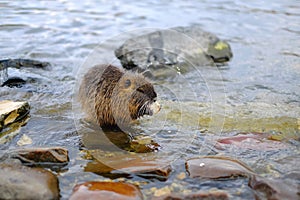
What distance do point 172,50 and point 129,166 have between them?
14.1ft

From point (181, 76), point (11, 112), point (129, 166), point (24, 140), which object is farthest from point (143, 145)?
point (181, 76)

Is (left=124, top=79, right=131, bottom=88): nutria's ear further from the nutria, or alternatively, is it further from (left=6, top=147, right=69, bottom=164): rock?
(left=6, top=147, right=69, bottom=164): rock

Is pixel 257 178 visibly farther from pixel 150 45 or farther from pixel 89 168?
pixel 150 45

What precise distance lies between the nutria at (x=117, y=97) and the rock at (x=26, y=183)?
1.33 m

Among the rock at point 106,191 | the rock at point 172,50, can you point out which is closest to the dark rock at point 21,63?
the rock at point 172,50

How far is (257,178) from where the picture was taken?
3.45 metres

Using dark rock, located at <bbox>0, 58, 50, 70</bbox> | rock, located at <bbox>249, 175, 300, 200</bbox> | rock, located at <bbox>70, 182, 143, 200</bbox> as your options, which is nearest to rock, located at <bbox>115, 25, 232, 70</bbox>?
dark rock, located at <bbox>0, 58, 50, 70</bbox>

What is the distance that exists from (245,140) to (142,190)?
1.51 meters

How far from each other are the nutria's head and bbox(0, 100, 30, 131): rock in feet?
3.89

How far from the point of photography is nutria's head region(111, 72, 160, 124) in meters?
4.63

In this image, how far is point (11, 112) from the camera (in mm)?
4789

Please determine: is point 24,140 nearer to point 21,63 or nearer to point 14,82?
point 14,82

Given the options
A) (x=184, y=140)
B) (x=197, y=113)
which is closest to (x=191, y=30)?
(x=197, y=113)

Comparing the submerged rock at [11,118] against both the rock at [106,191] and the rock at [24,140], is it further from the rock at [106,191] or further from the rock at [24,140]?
the rock at [106,191]
